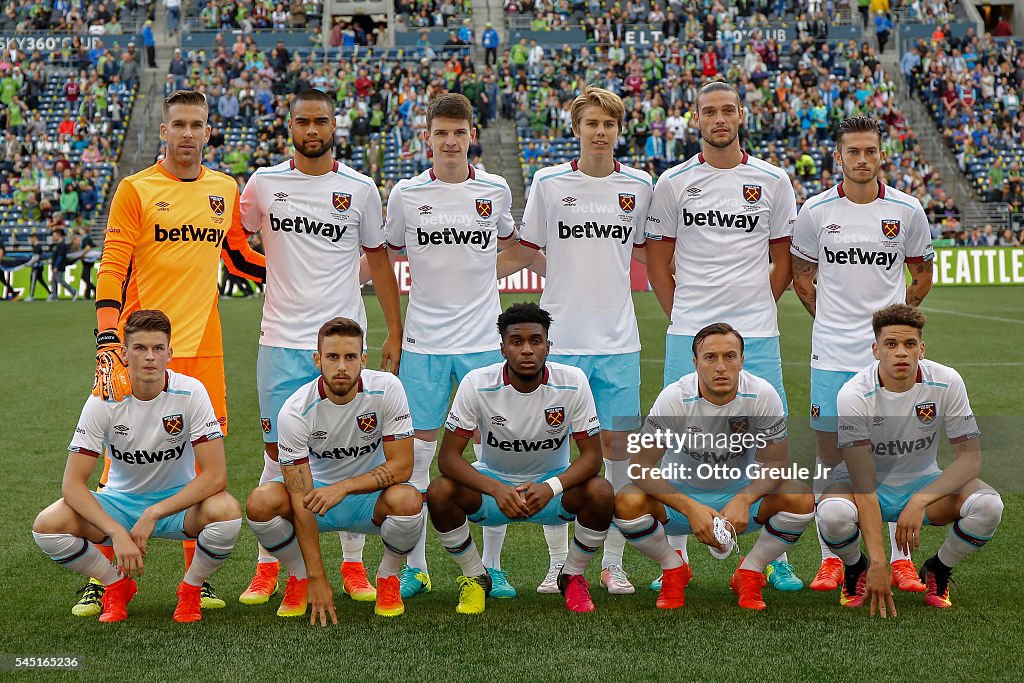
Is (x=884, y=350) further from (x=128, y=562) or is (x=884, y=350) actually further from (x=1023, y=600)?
(x=128, y=562)

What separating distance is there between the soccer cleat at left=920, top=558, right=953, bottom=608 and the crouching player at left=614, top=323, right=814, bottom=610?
58 centimetres

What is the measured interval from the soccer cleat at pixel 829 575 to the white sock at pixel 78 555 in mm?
3161

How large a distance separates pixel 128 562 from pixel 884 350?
335 cm

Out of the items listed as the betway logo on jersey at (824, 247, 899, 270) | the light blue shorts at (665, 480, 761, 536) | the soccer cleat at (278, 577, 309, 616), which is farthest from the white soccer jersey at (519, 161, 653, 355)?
the soccer cleat at (278, 577, 309, 616)

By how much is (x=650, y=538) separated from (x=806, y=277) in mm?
1801

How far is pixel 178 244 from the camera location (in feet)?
17.7

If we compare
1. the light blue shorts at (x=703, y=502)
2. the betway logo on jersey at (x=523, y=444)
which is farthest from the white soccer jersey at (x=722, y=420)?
the betway logo on jersey at (x=523, y=444)

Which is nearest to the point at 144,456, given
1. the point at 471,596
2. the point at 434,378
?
the point at 434,378

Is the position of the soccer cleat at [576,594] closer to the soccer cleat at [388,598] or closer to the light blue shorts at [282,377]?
the soccer cleat at [388,598]

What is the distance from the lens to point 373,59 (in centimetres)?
3341

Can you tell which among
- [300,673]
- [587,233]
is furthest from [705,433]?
[300,673]

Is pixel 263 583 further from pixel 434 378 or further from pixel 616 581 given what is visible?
pixel 616 581

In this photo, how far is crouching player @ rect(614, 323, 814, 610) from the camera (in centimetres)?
495

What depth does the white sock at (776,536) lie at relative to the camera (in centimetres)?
495
